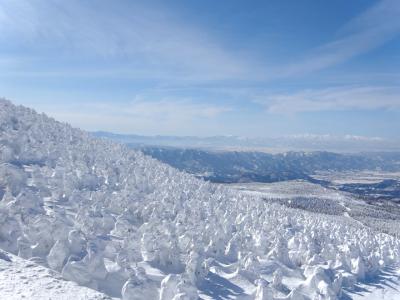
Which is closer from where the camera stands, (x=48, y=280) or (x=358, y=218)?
(x=48, y=280)

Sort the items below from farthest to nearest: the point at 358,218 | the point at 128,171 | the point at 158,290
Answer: the point at 358,218
the point at 128,171
the point at 158,290

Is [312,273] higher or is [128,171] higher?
[128,171]

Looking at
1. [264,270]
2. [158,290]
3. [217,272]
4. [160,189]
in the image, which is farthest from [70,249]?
[160,189]

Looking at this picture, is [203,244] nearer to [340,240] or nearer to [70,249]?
[70,249]

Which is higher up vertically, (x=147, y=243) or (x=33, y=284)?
(x=33, y=284)

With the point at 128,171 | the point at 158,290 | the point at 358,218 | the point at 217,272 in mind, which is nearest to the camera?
the point at 158,290

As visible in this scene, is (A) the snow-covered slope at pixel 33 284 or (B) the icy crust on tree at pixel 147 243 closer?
(A) the snow-covered slope at pixel 33 284

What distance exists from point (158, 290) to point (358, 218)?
8397 cm

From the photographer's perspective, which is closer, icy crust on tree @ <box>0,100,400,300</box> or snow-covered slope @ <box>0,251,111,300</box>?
snow-covered slope @ <box>0,251,111,300</box>

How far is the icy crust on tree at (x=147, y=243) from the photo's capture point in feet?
63.1

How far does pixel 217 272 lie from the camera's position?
24.0 metres

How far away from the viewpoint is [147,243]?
2403 centimetres

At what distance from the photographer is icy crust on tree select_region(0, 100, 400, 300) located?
1923cm

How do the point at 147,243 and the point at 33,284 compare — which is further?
the point at 147,243
